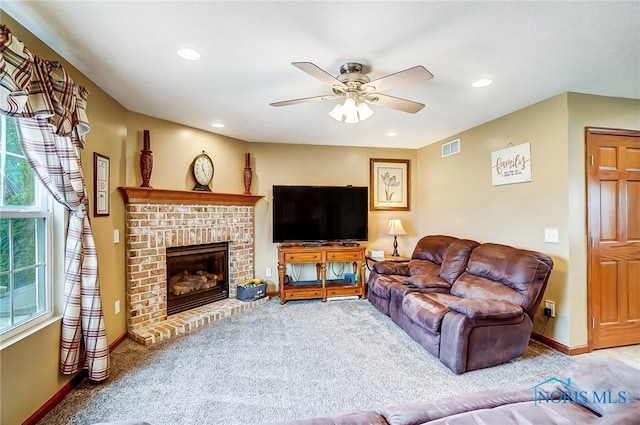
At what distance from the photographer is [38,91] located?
5.47 ft

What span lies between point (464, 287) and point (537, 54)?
215 centimetres

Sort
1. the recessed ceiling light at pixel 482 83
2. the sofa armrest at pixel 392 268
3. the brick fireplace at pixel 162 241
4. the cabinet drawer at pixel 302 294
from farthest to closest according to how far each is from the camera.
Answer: the cabinet drawer at pixel 302 294 → the sofa armrest at pixel 392 268 → the brick fireplace at pixel 162 241 → the recessed ceiling light at pixel 482 83

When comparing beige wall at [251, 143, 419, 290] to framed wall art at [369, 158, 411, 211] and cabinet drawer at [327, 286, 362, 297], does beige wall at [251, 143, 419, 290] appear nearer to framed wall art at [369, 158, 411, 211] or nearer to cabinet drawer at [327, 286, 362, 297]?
framed wall art at [369, 158, 411, 211]

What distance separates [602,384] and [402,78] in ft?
6.02

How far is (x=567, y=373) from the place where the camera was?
4.19 feet

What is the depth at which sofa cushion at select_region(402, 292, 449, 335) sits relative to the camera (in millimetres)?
2578

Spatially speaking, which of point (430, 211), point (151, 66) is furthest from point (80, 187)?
point (430, 211)

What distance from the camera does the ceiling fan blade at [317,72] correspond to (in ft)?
5.72

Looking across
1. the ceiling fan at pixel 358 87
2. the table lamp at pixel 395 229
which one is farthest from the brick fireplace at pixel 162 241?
the table lamp at pixel 395 229

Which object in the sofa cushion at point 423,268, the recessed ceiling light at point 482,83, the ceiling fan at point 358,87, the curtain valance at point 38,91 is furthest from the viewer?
the sofa cushion at point 423,268

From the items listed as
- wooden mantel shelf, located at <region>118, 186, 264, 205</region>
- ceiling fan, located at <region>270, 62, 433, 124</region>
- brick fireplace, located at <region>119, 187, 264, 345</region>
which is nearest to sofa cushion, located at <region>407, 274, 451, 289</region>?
ceiling fan, located at <region>270, 62, 433, 124</region>

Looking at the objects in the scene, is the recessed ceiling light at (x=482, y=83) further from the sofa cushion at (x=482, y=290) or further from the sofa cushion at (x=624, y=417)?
the sofa cushion at (x=624, y=417)

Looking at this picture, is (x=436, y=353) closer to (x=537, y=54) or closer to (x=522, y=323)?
(x=522, y=323)

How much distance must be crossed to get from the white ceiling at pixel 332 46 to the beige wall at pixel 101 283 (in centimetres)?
13
